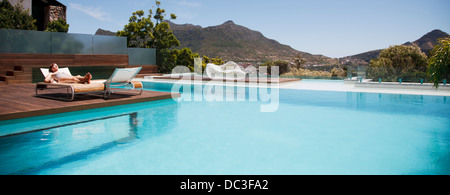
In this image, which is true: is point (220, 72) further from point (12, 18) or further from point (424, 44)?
point (424, 44)

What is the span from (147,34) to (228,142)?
16868mm

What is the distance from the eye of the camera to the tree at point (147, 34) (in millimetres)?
19688

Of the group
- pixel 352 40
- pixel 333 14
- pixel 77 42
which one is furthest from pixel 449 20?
pixel 77 42

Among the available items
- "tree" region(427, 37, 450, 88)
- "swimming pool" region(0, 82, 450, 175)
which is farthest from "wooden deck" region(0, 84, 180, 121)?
"tree" region(427, 37, 450, 88)

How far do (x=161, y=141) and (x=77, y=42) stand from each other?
11.7 m

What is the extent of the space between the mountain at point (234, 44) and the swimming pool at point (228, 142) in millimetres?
31551

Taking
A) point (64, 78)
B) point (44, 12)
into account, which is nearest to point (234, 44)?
point (44, 12)

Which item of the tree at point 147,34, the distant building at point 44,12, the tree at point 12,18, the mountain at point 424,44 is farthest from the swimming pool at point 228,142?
the mountain at point 424,44

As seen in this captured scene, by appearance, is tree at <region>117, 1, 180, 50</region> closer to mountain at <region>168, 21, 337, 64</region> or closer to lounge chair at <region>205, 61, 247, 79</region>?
lounge chair at <region>205, 61, 247, 79</region>

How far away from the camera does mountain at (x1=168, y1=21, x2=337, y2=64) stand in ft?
130

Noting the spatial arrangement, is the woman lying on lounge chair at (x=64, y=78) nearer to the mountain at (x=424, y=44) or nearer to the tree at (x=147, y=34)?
the tree at (x=147, y=34)

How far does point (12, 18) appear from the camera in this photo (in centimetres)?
1546

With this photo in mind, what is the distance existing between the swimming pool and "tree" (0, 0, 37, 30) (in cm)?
1174
